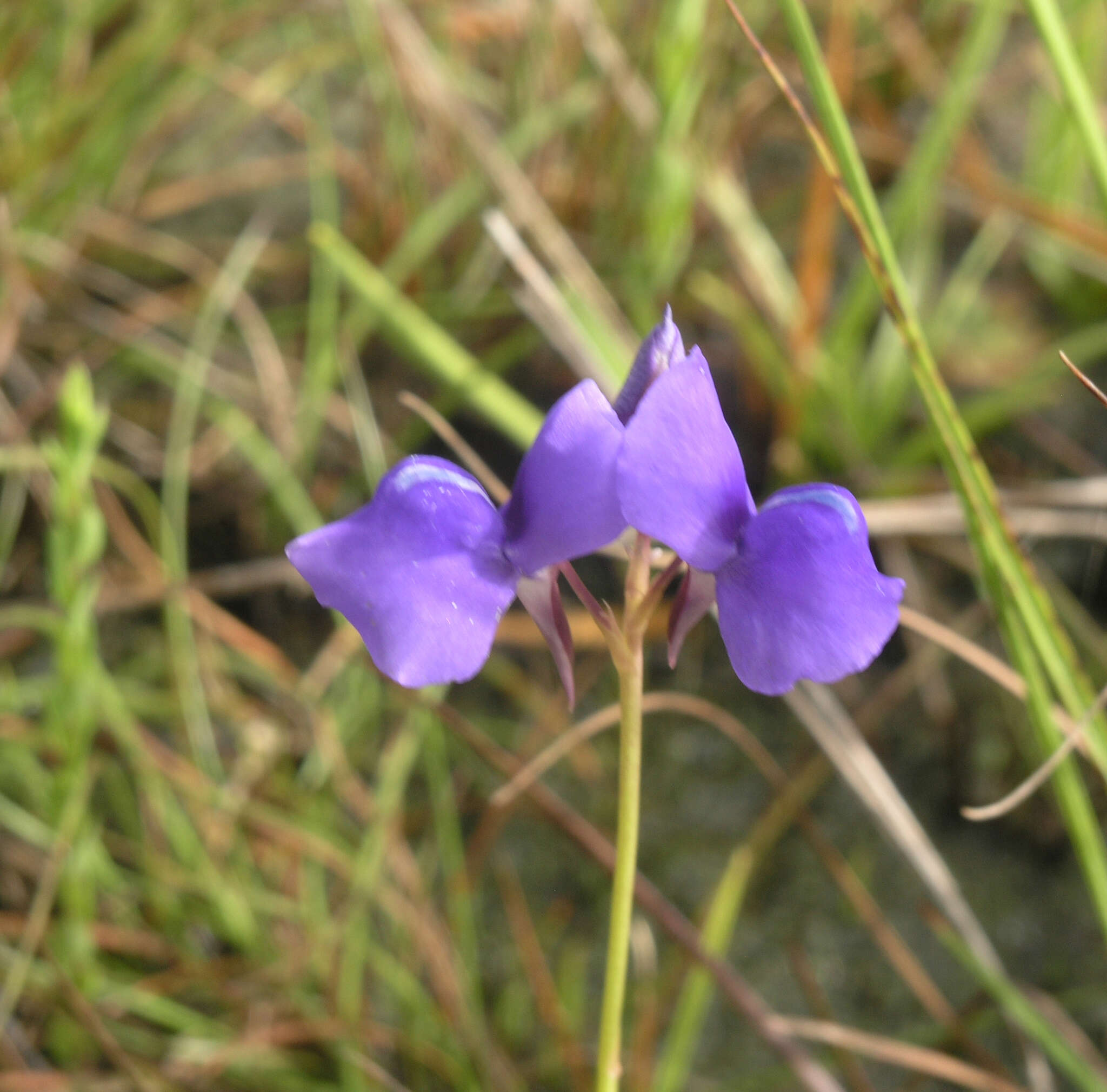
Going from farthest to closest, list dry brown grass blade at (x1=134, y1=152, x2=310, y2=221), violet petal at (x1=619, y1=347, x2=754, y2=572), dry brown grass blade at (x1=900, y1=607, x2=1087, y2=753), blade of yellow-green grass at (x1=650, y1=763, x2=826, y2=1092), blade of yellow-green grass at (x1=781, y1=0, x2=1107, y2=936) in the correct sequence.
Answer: dry brown grass blade at (x1=134, y1=152, x2=310, y2=221), blade of yellow-green grass at (x1=650, y1=763, x2=826, y2=1092), dry brown grass blade at (x1=900, y1=607, x2=1087, y2=753), blade of yellow-green grass at (x1=781, y1=0, x2=1107, y2=936), violet petal at (x1=619, y1=347, x2=754, y2=572)

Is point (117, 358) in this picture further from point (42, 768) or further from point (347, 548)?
point (347, 548)

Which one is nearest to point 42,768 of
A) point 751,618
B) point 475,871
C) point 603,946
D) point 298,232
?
point 475,871

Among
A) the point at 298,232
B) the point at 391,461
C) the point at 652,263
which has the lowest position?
the point at 391,461

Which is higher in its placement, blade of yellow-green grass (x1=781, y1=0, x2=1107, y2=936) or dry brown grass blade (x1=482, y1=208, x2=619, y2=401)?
dry brown grass blade (x1=482, y1=208, x2=619, y2=401)

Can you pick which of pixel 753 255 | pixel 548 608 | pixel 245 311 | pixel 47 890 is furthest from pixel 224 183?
pixel 548 608

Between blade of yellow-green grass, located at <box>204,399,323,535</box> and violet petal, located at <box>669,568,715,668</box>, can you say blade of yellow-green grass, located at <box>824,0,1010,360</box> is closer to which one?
blade of yellow-green grass, located at <box>204,399,323,535</box>

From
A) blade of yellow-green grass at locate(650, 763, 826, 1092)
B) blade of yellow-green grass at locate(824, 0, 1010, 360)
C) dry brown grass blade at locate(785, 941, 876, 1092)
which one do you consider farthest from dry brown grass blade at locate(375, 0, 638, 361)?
dry brown grass blade at locate(785, 941, 876, 1092)

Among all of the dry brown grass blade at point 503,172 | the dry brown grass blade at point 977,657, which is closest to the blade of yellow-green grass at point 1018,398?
the dry brown grass blade at point 503,172
